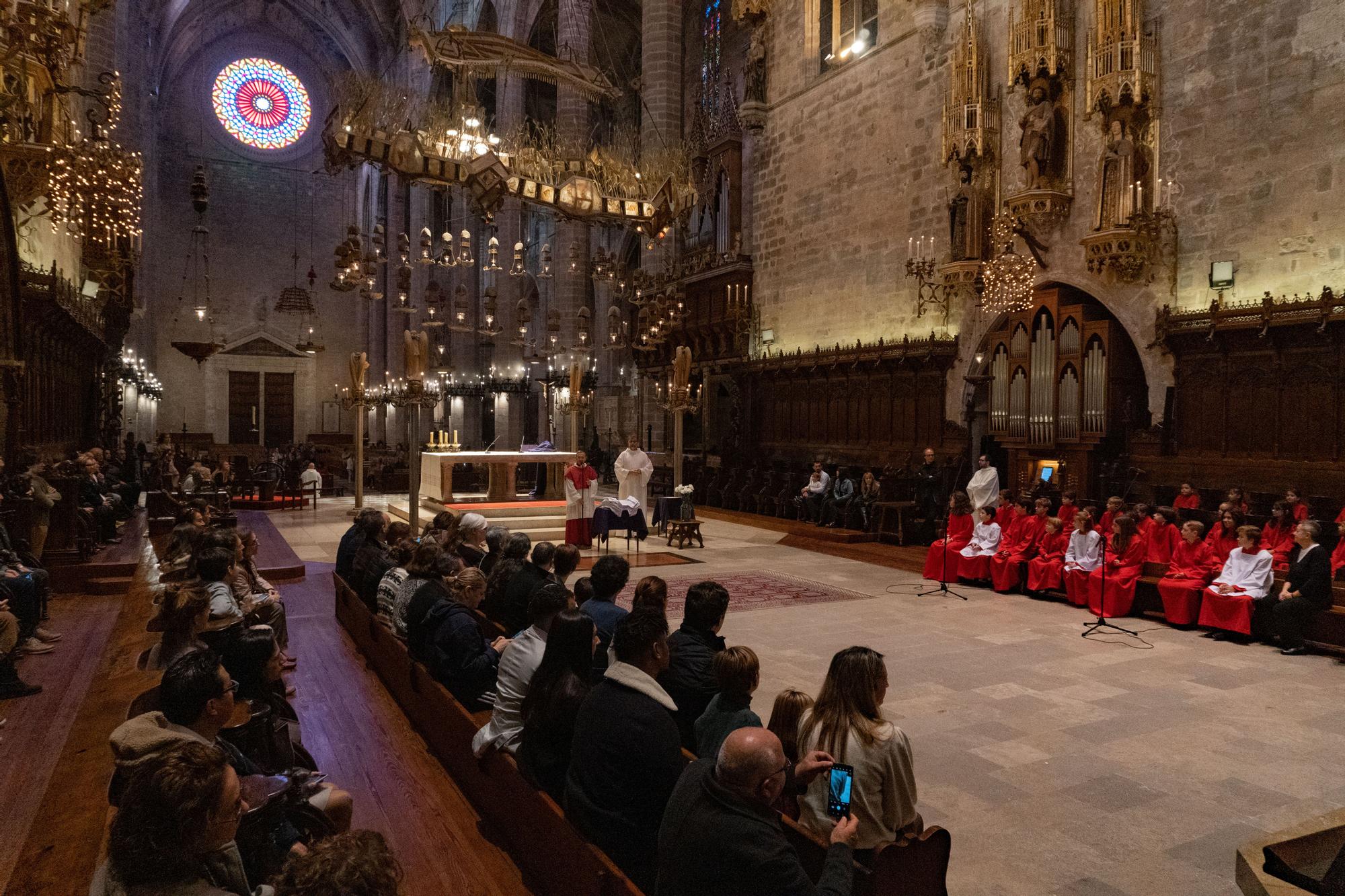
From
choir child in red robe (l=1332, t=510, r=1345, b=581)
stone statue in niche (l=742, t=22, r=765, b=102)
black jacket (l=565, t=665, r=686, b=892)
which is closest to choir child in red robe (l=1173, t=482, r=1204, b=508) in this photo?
choir child in red robe (l=1332, t=510, r=1345, b=581)

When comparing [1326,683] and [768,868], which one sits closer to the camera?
[768,868]

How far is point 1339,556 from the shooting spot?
25.7 ft

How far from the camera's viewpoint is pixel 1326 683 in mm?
6180

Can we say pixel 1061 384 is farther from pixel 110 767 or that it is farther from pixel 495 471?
pixel 110 767

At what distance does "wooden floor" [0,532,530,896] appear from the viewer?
131 inches

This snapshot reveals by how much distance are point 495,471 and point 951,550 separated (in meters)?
8.11

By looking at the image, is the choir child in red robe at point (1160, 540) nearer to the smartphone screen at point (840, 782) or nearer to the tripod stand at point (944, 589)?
the tripod stand at point (944, 589)

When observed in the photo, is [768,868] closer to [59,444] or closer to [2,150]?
[2,150]

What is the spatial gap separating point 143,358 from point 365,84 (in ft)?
75.7

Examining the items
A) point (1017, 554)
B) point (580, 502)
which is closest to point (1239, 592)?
point (1017, 554)

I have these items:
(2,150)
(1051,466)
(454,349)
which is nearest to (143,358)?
(454,349)

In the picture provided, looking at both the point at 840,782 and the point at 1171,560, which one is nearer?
the point at 840,782

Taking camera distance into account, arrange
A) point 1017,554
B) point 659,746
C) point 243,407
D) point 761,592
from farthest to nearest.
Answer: point 243,407
point 1017,554
point 761,592
point 659,746

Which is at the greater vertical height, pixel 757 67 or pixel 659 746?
pixel 757 67
